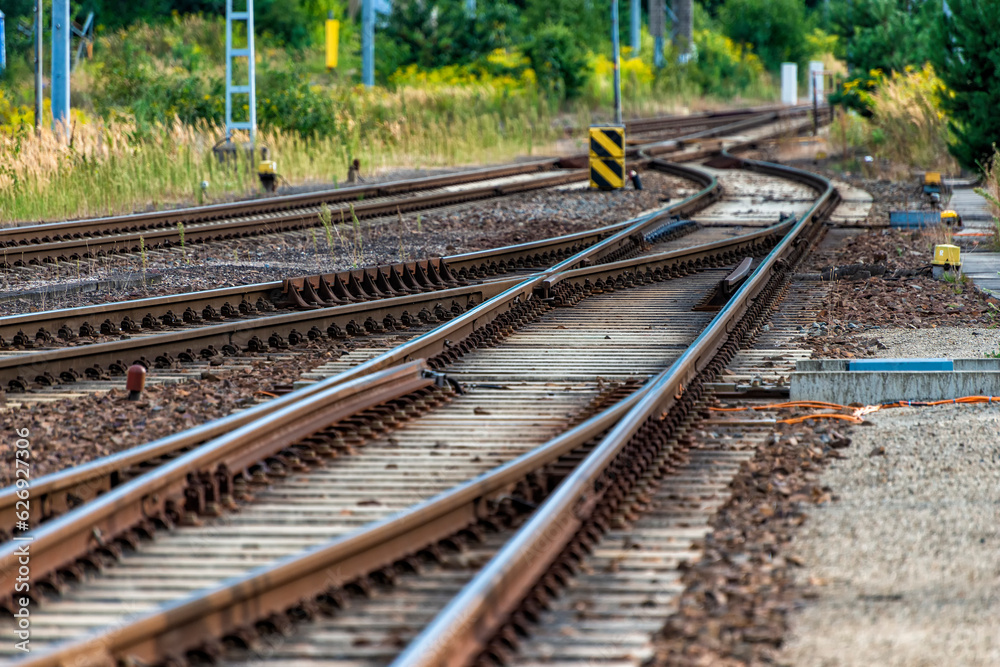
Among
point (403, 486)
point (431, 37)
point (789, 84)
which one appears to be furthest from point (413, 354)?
point (789, 84)

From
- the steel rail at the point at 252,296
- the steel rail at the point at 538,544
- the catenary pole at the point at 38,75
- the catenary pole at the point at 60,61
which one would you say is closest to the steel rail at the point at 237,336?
the steel rail at the point at 252,296

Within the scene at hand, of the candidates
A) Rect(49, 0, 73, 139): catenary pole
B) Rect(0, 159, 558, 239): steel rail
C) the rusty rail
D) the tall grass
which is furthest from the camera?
the tall grass

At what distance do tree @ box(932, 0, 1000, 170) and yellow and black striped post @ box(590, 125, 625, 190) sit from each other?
5.87 m

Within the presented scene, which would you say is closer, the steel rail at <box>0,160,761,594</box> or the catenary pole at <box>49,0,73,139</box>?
the steel rail at <box>0,160,761,594</box>

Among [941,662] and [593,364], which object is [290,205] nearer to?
[593,364]

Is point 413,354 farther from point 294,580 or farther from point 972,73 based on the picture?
point 972,73

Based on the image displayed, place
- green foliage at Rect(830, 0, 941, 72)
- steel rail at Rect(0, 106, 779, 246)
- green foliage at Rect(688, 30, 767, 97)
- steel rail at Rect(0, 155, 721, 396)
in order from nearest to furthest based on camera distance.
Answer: steel rail at Rect(0, 155, 721, 396) < steel rail at Rect(0, 106, 779, 246) < green foliage at Rect(830, 0, 941, 72) < green foliage at Rect(688, 30, 767, 97)

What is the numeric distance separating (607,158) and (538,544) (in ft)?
56.9

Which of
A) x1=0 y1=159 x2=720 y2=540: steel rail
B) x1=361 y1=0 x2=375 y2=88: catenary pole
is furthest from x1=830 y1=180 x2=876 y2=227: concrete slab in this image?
x1=361 y1=0 x2=375 y2=88: catenary pole

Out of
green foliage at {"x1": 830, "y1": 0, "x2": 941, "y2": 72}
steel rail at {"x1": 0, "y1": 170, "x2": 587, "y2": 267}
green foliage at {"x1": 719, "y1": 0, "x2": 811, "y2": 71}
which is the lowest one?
steel rail at {"x1": 0, "y1": 170, "x2": 587, "y2": 267}

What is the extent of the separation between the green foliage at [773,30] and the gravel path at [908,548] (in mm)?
59848

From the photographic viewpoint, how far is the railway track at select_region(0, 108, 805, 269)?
538 inches

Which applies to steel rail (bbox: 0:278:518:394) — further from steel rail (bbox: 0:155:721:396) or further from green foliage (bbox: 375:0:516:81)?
green foliage (bbox: 375:0:516:81)

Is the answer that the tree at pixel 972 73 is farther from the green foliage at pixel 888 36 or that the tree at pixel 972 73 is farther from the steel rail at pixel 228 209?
the steel rail at pixel 228 209
